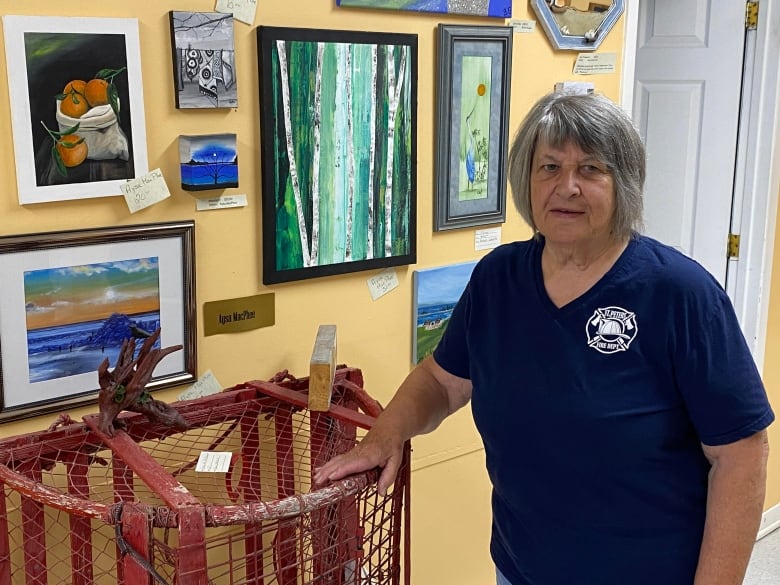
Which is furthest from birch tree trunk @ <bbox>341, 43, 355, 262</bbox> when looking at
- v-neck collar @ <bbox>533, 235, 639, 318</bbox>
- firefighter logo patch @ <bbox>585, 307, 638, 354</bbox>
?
firefighter logo patch @ <bbox>585, 307, 638, 354</bbox>

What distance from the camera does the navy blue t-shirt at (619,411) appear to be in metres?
1.32

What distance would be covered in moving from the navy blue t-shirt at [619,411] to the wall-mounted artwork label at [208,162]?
2.00 feet

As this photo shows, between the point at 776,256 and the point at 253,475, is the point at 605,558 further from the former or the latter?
the point at 776,256

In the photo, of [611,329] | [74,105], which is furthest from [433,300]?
[74,105]

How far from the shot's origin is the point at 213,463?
5.02ft

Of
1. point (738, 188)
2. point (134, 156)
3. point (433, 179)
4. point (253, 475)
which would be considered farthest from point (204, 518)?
point (738, 188)

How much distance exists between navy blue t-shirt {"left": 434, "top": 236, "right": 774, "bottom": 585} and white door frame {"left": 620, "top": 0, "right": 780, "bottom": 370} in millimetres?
1556

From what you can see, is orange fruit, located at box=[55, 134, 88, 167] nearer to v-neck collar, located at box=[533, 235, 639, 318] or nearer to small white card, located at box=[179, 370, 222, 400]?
small white card, located at box=[179, 370, 222, 400]

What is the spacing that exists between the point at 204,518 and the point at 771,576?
2.41m

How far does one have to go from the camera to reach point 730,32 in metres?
2.91

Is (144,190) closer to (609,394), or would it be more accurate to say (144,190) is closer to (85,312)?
(85,312)

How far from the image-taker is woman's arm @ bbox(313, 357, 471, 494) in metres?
1.42

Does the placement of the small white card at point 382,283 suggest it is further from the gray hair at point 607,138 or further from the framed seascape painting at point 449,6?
the gray hair at point 607,138

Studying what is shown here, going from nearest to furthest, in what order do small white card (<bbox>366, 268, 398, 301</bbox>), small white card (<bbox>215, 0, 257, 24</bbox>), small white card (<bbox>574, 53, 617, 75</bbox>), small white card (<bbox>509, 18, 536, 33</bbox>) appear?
small white card (<bbox>215, 0, 257, 24</bbox>)
small white card (<bbox>366, 268, 398, 301</bbox>)
small white card (<bbox>509, 18, 536, 33</bbox>)
small white card (<bbox>574, 53, 617, 75</bbox>)
